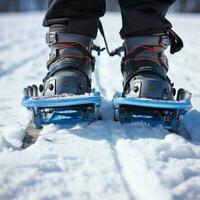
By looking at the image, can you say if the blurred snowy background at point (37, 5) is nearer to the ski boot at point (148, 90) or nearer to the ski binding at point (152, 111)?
the ski boot at point (148, 90)

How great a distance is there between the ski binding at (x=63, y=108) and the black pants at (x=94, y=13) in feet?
1.13

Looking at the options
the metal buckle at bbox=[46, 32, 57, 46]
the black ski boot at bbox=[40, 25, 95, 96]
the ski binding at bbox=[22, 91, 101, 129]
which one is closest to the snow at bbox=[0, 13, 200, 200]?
the ski binding at bbox=[22, 91, 101, 129]

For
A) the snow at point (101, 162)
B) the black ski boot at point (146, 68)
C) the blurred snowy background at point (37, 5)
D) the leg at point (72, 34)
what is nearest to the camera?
the snow at point (101, 162)

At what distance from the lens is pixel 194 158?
1.04 m

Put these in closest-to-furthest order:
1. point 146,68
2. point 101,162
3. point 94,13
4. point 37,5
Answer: point 101,162, point 146,68, point 94,13, point 37,5

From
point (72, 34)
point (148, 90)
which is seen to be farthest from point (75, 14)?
point (148, 90)

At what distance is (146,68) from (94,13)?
0.32 meters

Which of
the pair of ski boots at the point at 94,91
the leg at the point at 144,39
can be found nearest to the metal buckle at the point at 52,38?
the pair of ski boots at the point at 94,91

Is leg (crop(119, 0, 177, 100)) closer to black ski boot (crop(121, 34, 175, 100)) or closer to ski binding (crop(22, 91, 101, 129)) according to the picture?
black ski boot (crop(121, 34, 175, 100))

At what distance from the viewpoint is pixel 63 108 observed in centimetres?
125

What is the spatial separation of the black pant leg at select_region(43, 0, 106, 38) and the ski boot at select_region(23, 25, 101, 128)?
0.03m

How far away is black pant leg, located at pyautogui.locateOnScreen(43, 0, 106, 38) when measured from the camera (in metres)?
1.43

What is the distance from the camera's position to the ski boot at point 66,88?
1.21 metres

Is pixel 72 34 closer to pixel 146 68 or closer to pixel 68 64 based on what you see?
pixel 68 64
